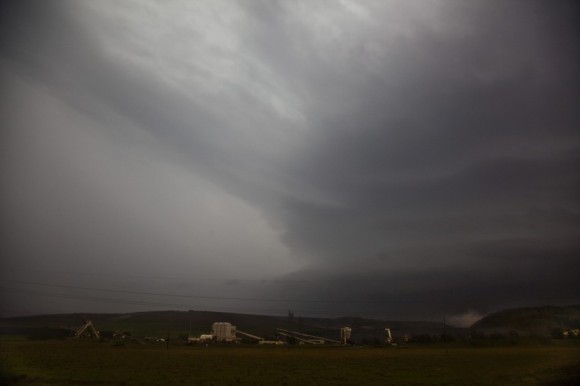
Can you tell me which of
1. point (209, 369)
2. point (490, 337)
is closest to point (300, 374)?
point (209, 369)

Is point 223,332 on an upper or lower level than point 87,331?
upper

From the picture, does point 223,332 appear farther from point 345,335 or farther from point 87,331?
point 87,331

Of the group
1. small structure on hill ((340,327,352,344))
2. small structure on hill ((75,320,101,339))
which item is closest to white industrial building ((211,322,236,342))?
small structure on hill ((340,327,352,344))

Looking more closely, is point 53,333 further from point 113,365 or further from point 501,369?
point 501,369

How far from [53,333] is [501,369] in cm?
9375

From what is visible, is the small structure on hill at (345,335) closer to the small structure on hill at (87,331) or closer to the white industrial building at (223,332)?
the white industrial building at (223,332)

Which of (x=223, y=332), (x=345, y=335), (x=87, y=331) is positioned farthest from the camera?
(x=345, y=335)

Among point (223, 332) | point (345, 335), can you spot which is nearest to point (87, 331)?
point (223, 332)

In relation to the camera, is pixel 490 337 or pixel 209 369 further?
pixel 490 337

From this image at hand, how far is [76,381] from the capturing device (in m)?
40.2

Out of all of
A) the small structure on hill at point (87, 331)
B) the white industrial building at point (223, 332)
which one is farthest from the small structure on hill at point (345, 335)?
the small structure on hill at point (87, 331)

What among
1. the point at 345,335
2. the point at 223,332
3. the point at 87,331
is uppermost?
the point at 223,332

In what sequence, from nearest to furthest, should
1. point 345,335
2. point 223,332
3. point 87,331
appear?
point 87,331, point 223,332, point 345,335

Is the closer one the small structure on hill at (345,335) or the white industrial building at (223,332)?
the white industrial building at (223,332)
